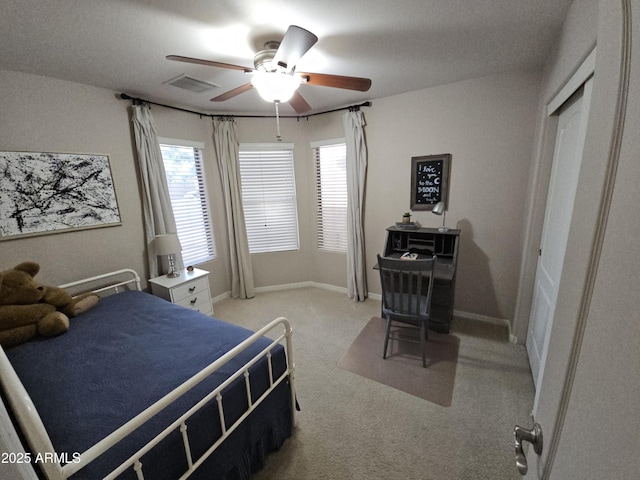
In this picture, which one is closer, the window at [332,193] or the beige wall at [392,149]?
the beige wall at [392,149]

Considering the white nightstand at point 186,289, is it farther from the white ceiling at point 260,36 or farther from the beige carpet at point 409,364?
the white ceiling at point 260,36

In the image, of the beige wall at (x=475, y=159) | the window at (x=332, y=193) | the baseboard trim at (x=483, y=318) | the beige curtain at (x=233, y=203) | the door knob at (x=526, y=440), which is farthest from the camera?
the window at (x=332, y=193)

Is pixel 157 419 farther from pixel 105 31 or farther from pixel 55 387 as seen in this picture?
pixel 105 31

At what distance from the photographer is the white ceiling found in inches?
54.4

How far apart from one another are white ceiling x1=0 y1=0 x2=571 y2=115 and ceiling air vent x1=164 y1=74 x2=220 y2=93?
5cm

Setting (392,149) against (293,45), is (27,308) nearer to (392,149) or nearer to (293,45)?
(293,45)

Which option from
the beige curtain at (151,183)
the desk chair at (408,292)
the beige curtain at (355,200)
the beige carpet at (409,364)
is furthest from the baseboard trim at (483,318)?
the beige curtain at (151,183)

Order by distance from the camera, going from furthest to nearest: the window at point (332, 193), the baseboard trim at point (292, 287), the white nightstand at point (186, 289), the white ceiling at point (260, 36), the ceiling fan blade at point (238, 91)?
1. the baseboard trim at point (292, 287)
2. the window at point (332, 193)
3. the white nightstand at point (186, 289)
4. the ceiling fan blade at point (238, 91)
5. the white ceiling at point (260, 36)

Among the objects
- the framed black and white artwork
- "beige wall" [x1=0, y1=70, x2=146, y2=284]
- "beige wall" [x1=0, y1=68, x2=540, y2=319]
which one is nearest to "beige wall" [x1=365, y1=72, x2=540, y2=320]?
"beige wall" [x1=0, y1=68, x2=540, y2=319]

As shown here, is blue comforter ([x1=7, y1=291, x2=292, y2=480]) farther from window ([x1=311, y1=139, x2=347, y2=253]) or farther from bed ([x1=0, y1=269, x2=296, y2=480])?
window ([x1=311, y1=139, x2=347, y2=253])

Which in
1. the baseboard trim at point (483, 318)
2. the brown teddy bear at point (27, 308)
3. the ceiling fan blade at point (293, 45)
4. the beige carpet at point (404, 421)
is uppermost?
the ceiling fan blade at point (293, 45)

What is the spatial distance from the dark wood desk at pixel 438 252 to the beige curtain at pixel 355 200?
495 mm

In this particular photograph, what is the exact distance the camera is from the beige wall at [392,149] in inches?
82.8

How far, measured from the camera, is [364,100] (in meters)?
3.03
